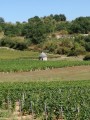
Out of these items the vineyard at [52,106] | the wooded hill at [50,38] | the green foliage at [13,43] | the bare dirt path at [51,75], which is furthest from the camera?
the green foliage at [13,43]

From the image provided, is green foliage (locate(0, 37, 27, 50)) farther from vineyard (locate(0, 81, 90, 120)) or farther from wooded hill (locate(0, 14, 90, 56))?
vineyard (locate(0, 81, 90, 120))

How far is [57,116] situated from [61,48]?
87419 mm

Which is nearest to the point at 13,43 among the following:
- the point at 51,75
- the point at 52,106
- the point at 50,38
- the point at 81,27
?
the point at 50,38

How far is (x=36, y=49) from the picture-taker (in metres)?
123

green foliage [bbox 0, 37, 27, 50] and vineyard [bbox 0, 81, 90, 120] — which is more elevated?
green foliage [bbox 0, 37, 27, 50]

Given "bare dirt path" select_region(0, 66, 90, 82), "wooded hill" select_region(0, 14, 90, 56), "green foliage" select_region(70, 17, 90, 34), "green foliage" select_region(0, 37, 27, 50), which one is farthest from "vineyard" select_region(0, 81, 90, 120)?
"green foliage" select_region(70, 17, 90, 34)

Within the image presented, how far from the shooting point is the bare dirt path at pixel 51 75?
53.8 meters

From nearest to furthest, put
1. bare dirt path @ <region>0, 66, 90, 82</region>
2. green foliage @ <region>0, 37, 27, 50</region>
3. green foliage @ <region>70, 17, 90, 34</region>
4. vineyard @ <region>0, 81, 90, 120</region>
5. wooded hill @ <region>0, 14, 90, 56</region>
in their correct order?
vineyard @ <region>0, 81, 90, 120</region> → bare dirt path @ <region>0, 66, 90, 82</region> → wooded hill @ <region>0, 14, 90, 56</region> → green foliage @ <region>0, 37, 27, 50</region> → green foliage @ <region>70, 17, 90, 34</region>

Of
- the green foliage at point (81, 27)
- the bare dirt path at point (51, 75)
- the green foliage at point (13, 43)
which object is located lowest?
the bare dirt path at point (51, 75)

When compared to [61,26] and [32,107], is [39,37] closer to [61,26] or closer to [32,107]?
[61,26]

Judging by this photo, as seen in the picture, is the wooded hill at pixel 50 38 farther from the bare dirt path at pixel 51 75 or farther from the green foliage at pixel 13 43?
the bare dirt path at pixel 51 75

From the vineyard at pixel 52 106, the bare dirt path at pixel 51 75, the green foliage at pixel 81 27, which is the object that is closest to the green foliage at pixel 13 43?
the green foliage at pixel 81 27

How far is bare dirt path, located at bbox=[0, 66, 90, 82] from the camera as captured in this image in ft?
176

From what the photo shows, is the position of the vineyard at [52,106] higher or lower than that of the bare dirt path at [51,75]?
higher
